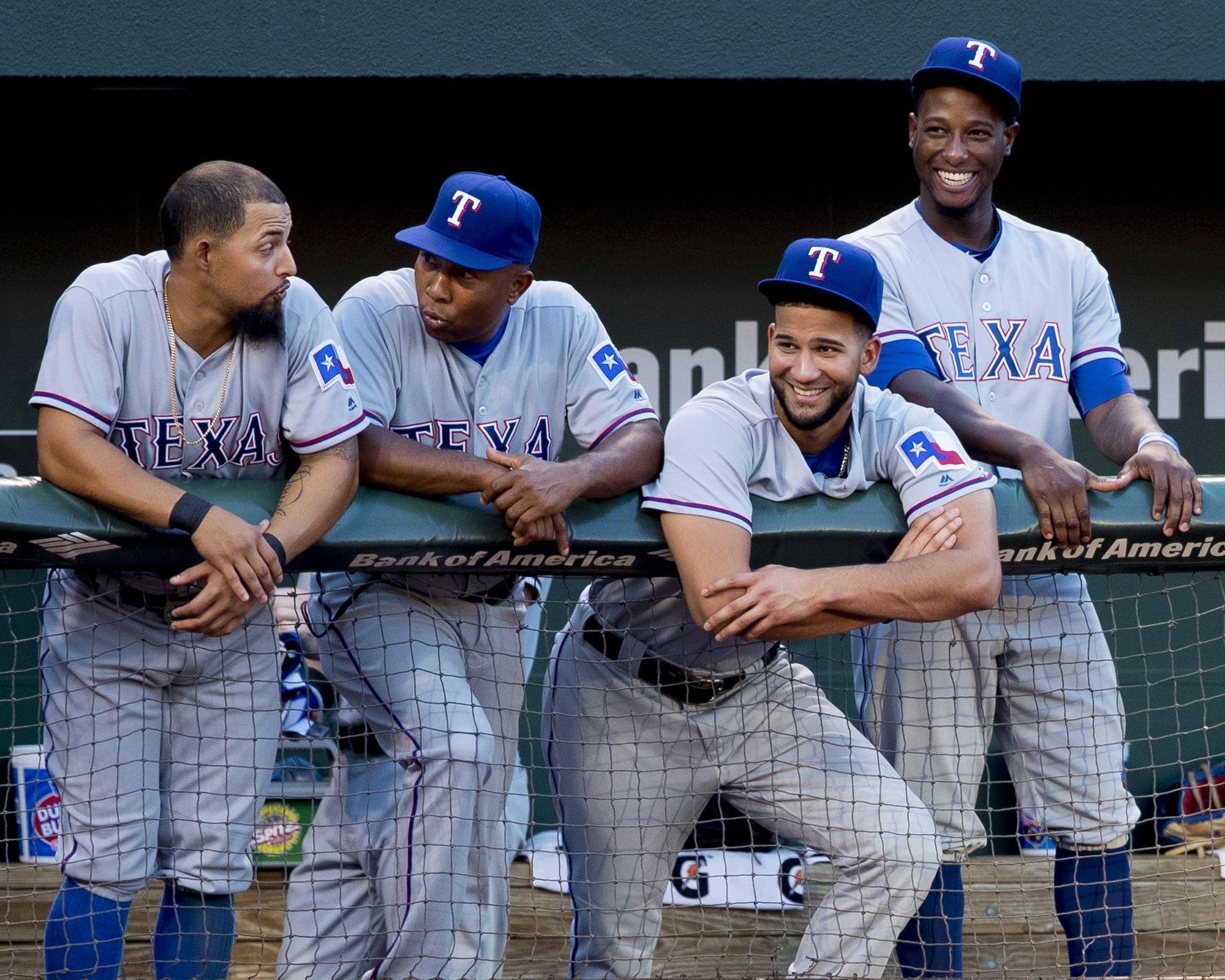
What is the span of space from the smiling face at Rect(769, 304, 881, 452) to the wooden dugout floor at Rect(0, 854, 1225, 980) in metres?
1.25

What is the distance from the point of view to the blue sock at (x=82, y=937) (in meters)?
2.19

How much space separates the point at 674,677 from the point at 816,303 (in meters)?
0.66

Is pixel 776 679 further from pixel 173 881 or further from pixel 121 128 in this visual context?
pixel 121 128

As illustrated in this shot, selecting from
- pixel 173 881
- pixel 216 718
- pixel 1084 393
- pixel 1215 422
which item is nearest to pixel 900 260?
pixel 1084 393

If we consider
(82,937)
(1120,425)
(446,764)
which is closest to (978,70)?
(1120,425)

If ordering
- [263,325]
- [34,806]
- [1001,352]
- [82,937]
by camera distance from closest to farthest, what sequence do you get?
[82,937], [263,325], [1001,352], [34,806]

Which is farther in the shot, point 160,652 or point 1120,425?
point 1120,425

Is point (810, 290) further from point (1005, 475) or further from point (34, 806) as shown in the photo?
point (34, 806)

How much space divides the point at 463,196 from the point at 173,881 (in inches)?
46.7

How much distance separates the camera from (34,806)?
355 cm

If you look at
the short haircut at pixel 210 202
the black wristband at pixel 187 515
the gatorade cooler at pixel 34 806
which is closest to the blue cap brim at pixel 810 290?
the short haircut at pixel 210 202

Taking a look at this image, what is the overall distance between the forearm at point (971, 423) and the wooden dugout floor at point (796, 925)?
111 centimetres

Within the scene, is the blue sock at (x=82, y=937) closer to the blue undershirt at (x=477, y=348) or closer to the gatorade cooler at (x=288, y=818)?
the blue undershirt at (x=477, y=348)

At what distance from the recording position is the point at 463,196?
250cm
